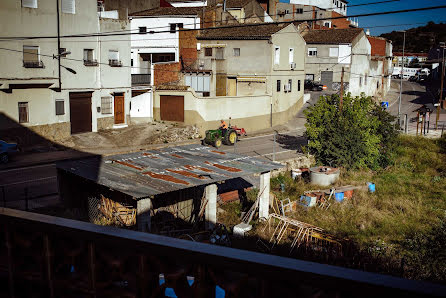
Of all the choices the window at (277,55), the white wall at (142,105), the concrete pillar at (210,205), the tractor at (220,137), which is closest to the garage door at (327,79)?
the window at (277,55)

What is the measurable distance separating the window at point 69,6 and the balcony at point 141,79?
6990 millimetres

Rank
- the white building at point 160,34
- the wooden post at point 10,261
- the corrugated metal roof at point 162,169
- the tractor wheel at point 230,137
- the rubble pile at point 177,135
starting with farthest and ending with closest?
the white building at point 160,34 → the rubble pile at point 177,135 → the tractor wheel at point 230,137 → the corrugated metal roof at point 162,169 → the wooden post at point 10,261

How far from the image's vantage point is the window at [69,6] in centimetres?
2941

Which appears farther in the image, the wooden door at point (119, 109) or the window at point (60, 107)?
the wooden door at point (119, 109)

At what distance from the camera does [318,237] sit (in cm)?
1534

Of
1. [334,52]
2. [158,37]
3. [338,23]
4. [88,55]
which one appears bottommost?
[88,55]

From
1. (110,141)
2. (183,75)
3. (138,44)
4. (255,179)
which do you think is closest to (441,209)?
(255,179)

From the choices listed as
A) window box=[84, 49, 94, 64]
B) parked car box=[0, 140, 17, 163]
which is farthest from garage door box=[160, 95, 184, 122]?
parked car box=[0, 140, 17, 163]

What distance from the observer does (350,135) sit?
85.7 ft

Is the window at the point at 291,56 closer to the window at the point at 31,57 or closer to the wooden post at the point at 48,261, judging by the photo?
the window at the point at 31,57

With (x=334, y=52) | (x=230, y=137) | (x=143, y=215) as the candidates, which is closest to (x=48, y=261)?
(x=143, y=215)

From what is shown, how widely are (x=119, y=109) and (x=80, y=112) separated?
3.65 meters

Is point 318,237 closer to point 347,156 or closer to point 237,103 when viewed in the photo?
point 347,156

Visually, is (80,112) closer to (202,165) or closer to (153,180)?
(202,165)
